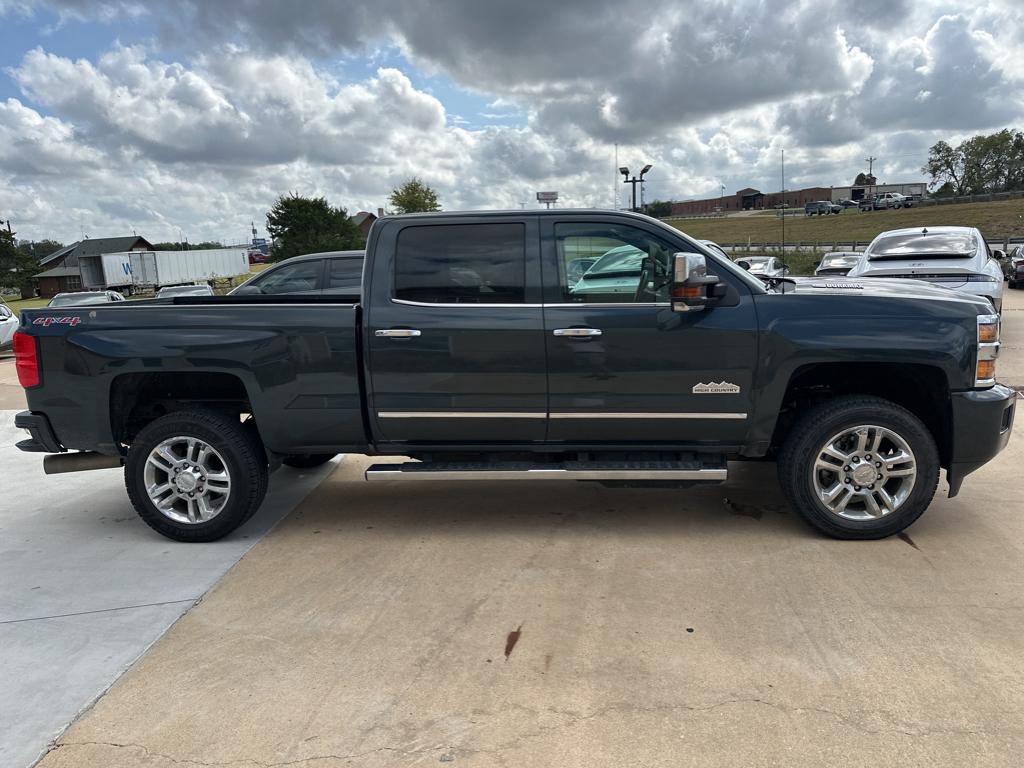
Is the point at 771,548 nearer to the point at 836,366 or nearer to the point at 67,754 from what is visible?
the point at 836,366

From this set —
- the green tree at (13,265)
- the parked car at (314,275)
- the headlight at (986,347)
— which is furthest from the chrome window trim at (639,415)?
the green tree at (13,265)

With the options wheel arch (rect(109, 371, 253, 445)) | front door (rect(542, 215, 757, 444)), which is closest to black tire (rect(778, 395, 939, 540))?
front door (rect(542, 215, 757, 444))

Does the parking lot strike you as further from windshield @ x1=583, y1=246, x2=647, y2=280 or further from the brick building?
the brick building

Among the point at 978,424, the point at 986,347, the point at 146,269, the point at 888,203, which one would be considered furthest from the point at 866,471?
the point at 888,203

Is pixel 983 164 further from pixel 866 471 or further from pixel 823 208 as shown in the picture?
pixel 866 471

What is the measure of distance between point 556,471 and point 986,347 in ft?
8.01

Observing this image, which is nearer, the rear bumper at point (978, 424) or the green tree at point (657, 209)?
the rear bumper at point (978, 424)

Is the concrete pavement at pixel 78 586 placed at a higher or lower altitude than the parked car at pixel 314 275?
lower

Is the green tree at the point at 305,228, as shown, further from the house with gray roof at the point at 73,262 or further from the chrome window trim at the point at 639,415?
the chrome window trim at the point at 639,415

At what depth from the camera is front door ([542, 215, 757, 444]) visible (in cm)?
417

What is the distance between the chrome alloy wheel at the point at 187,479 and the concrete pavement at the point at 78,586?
0.23 metres

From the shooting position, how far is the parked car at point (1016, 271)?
21.4 metres

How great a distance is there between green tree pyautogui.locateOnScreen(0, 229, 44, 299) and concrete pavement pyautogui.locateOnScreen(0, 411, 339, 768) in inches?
Answer: 2523

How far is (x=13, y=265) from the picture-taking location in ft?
197
